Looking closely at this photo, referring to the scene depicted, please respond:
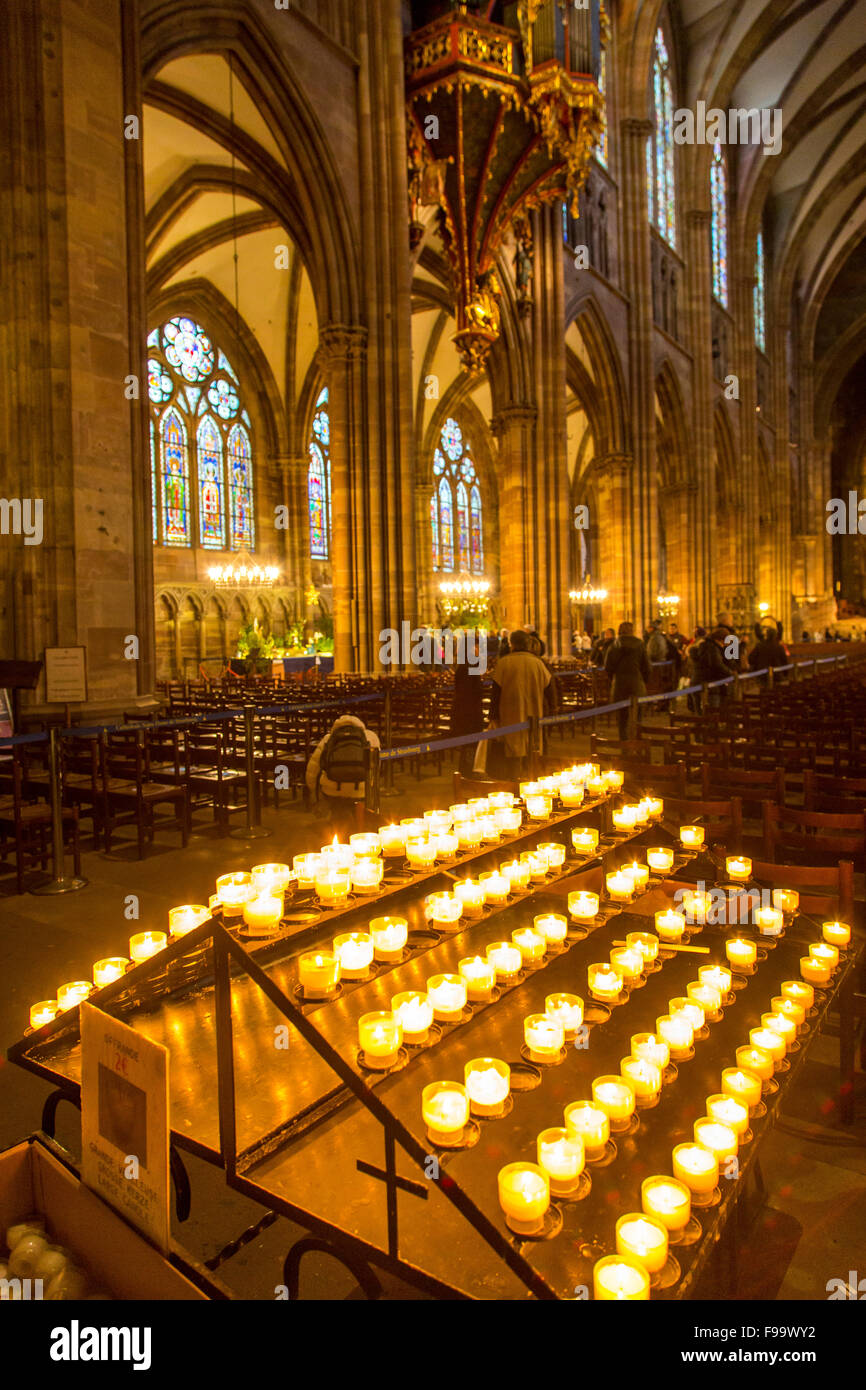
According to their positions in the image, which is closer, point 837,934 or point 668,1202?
point 668,1202

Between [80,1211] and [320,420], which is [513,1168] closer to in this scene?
[80,1211]

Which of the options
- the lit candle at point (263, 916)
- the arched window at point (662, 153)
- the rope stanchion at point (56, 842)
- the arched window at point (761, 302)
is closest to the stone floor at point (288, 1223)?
the rope stanchion at point (56, 842)

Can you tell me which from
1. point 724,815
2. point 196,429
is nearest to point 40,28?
point 724,815

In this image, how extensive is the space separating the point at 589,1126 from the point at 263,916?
89 cm

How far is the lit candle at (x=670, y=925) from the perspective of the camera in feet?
9.37

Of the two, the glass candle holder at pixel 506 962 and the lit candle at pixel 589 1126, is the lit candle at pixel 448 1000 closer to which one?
the glass candle holder at pixel 506 962

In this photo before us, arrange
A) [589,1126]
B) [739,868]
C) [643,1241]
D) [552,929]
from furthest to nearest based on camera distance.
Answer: [739,868] < [552,929] < [589,1126] < [643,1241]

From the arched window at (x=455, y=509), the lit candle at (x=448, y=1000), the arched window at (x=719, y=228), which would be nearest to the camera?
the lit candle at (x=448, y=1000)

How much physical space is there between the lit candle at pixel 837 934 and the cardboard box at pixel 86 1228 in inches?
88.6

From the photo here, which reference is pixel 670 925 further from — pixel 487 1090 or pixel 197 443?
pixel 197 443

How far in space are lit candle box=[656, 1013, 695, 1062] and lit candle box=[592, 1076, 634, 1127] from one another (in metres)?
0.29

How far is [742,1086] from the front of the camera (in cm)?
193

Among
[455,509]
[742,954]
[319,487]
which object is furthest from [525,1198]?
[455,509]

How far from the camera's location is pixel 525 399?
768 inches
